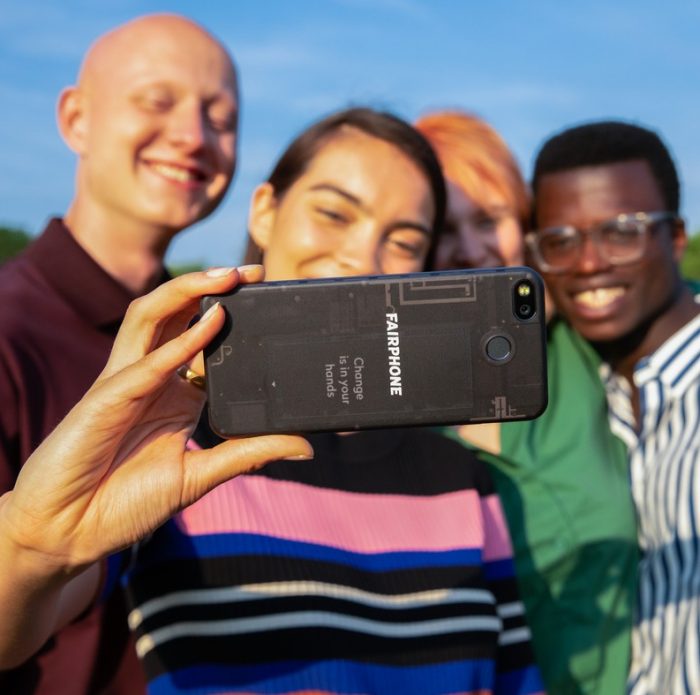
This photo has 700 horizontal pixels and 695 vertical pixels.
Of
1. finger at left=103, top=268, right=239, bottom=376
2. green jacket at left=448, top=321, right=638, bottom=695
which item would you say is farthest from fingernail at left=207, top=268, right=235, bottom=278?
green jacket at left=448, top=321, right=638, bottom=695

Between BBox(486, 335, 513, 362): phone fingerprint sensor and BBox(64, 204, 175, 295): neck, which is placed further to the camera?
BBox(64, 204, 175, 295): neck

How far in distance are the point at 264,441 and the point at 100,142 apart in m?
2.02

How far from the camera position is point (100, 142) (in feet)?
10.5

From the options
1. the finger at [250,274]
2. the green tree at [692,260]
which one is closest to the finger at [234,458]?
the finger at [250,274]

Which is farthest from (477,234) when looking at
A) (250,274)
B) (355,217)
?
(250,274)

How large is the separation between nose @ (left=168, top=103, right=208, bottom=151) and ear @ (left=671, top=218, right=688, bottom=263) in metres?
1.61

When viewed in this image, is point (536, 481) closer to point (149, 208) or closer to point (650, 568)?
point (650, 568)

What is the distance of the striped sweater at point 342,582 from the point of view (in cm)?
190

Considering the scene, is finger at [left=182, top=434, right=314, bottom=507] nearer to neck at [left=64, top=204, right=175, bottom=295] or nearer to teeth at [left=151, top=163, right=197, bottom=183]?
neck at [left=64, top=204, right=175, bottom=295]

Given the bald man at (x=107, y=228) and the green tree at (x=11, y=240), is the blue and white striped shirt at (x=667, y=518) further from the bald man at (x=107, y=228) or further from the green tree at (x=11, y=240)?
the green tree at (x=11, y=240)

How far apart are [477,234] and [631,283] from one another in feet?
1.69

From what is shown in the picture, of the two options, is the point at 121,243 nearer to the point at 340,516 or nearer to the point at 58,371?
the point at 58,371

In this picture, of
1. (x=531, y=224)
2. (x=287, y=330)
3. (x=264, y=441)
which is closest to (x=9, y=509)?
(x=264, y=441)

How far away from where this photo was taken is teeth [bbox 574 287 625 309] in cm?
313
